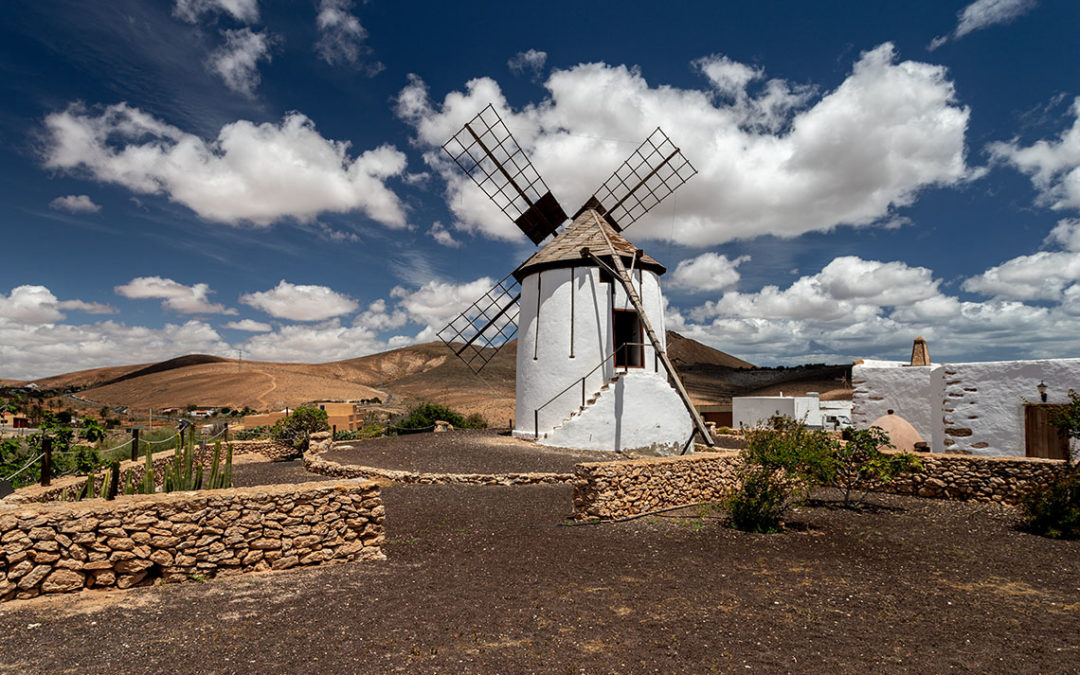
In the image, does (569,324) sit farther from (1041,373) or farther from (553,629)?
(553,629)

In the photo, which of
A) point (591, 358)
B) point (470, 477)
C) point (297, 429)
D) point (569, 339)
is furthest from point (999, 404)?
point (297, 429)

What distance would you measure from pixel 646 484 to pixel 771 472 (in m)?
1.84

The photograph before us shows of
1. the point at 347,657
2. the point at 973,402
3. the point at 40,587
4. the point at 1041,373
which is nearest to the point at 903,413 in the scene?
the point at 973,402

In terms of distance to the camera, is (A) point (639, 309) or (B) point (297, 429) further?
(B) point (297, 429)

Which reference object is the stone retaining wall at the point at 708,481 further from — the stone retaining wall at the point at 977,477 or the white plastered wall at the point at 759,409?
the white plastered wall at the point at 759,409

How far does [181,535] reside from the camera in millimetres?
5711

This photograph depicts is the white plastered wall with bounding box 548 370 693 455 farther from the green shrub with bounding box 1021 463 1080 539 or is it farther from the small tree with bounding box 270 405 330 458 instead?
the small tree with bounding box 270 405 330 458

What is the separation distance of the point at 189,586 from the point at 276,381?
6144cm

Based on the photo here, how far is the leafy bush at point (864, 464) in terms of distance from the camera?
1002 centimetres

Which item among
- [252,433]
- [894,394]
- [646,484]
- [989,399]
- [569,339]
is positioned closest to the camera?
[646,484]

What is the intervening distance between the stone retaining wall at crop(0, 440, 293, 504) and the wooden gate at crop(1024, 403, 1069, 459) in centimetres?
1551

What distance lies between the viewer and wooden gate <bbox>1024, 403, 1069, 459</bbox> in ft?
38.0

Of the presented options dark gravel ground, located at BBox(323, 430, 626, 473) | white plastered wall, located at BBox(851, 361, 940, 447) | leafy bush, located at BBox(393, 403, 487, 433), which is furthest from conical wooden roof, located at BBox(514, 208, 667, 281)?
leafy bush, located at BBox(393, 403, 487, 433)

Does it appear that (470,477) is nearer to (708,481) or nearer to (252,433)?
(708,481)
